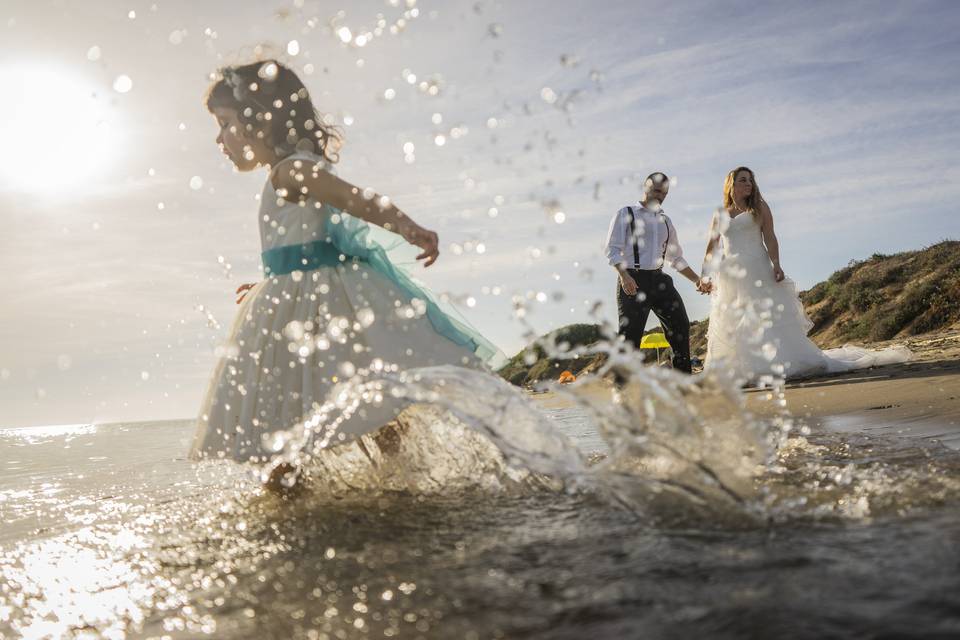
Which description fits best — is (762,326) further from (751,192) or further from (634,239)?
(634,239)

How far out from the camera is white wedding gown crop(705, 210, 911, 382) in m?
8.37

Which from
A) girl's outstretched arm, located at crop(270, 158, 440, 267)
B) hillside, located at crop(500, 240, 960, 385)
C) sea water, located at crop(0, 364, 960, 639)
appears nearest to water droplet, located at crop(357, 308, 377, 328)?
girl's outstretched arm, located at crop(270, 158, 440, 267)

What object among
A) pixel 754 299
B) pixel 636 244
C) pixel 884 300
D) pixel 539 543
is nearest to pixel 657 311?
pixel 636 244

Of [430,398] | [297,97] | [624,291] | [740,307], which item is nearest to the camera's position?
[430,398]

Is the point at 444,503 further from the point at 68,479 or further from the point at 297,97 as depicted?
the point at 68,479

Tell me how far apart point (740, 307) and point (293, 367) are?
6.48m

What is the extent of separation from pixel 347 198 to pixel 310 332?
0.63 meters

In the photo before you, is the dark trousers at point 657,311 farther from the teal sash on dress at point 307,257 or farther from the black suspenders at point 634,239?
the teal sash on dress at point 307,257

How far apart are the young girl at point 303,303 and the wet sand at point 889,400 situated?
2520 millimetres

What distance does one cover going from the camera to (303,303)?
134 inches

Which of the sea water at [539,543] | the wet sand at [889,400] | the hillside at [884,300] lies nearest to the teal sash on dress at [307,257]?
the sea water at [539,543]

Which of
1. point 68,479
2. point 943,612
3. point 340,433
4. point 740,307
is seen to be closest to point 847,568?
point 943,612

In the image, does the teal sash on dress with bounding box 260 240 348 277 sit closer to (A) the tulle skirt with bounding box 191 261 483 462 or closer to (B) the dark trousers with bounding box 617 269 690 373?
(A) the tulle skirt with bounding box 191 261 483 462

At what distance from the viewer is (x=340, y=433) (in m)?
3.06
